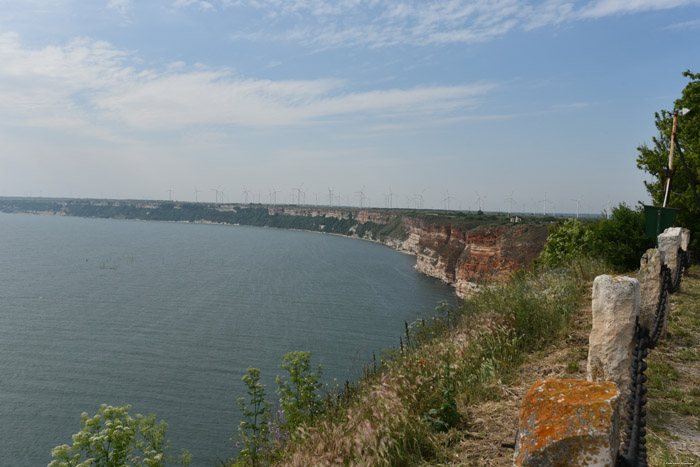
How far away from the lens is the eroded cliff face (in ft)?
194

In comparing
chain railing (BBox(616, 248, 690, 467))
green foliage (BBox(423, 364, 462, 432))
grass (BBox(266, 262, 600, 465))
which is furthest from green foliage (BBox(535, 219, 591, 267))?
chain railing (BBox(616, 248, 690, 467))

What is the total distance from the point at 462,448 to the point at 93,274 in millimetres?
81990

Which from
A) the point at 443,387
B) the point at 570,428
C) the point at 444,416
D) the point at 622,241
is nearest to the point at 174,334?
the point at 622,241

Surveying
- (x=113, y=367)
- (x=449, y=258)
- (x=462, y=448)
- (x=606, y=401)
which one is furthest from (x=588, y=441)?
(x=449, y=258)

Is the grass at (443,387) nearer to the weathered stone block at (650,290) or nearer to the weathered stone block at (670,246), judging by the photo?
the weathered stone block at (650,290)

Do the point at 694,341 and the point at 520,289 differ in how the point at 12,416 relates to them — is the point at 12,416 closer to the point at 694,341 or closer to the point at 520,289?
the point at 520,289

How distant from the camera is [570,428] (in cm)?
277

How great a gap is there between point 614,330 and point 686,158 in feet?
58.5

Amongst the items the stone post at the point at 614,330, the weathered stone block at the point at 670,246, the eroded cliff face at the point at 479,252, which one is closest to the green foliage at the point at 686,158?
the weathered stone block at the point at 670,246

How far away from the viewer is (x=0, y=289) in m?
60.1

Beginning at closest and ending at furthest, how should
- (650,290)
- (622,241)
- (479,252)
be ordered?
(650,290) < (622,241) < (479,252)

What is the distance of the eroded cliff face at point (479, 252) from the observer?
59.0m

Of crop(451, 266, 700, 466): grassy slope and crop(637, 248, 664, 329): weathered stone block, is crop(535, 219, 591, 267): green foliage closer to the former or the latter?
crop(451, 266, 700, 466): grassy slope

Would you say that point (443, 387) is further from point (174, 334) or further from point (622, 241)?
point (174, 334)
